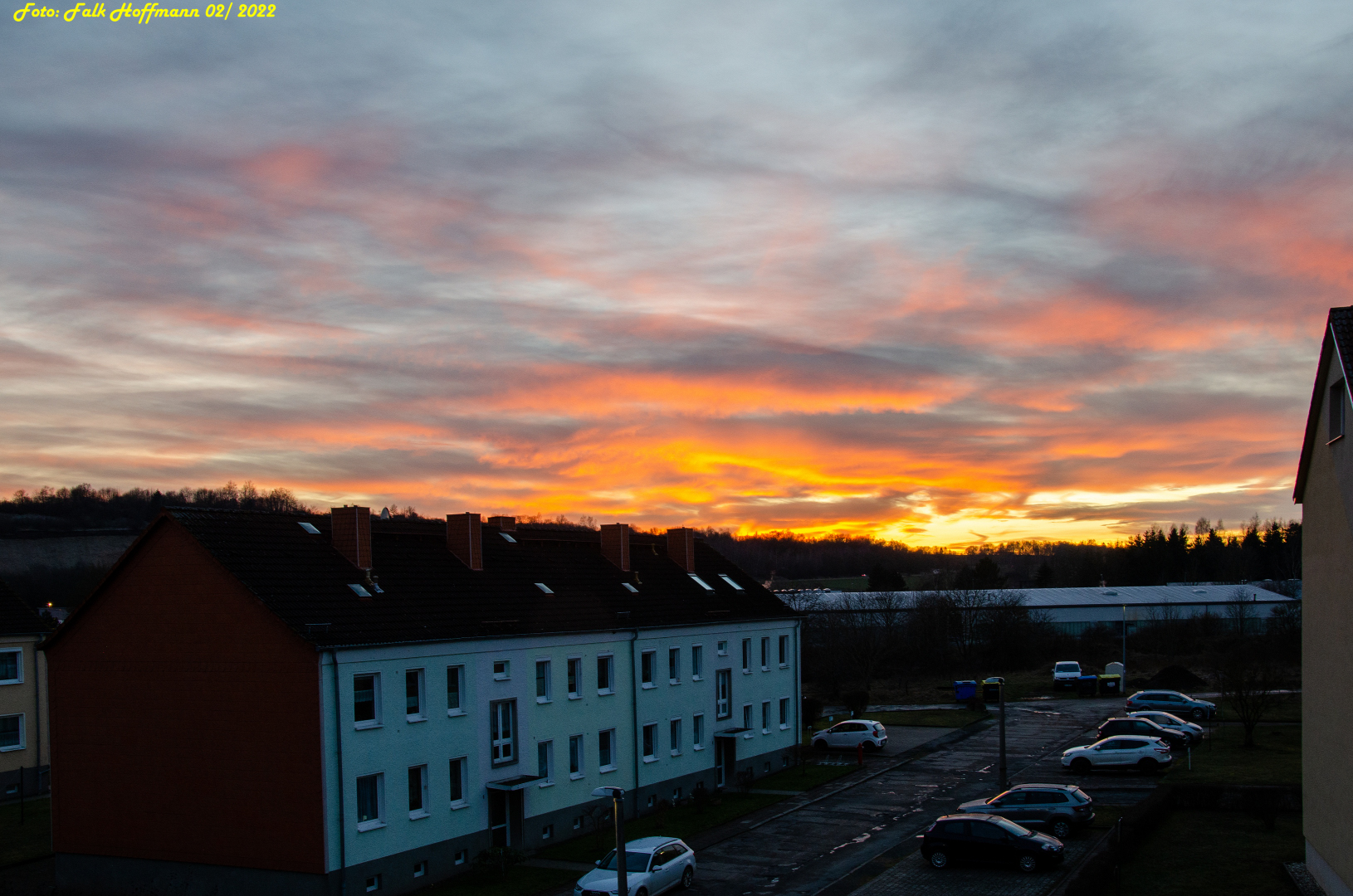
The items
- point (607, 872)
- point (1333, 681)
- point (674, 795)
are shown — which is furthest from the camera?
point (674, 795)

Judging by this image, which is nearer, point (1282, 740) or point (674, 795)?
point (674, 795)

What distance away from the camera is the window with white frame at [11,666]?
49.7 m

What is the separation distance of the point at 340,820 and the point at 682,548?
27857 millimetres

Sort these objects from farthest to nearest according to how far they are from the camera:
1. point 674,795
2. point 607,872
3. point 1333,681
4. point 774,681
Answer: point 774,681
point 674,795
point 607,872
point 1333,681

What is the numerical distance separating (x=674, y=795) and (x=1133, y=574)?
13617cm

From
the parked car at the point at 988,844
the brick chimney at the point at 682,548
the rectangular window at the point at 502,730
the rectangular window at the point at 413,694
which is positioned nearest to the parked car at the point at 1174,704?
the brick chimney at the point at 682,548

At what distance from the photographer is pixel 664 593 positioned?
49062 mm

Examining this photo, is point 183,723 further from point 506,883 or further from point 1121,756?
point 1121,756

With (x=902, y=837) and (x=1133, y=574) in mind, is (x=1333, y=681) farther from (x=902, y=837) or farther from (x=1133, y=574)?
(x=1133, y=574)

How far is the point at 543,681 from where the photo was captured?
38844 millimetres

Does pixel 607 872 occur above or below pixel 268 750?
below

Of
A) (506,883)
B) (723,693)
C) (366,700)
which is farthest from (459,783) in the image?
(723,693)

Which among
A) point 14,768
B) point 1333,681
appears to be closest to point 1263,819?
point 1333,681

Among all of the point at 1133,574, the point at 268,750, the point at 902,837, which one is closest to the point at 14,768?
the point at 268,750
